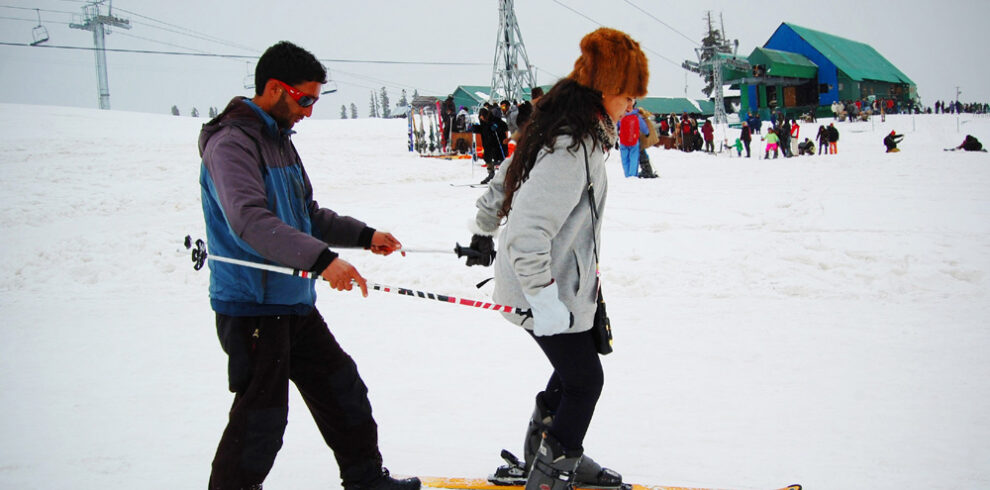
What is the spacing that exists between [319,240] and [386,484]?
1124mm

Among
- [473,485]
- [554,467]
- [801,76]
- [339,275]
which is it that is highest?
[801,76]

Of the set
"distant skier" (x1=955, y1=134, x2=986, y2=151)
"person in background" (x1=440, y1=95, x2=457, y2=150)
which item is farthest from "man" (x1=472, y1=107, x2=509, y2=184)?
"distant skier" (x1=955, y1=134, x2=986, y2=151)

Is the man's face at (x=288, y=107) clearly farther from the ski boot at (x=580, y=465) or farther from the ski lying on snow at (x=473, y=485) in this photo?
the ski lying on snow at (x=473, y=485)

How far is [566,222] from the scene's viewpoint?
6.73ft

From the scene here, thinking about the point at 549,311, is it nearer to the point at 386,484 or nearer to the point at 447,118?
the point at 386,484

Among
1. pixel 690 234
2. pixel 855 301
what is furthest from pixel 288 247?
pixel 690 234

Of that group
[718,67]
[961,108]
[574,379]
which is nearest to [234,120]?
[574,379]

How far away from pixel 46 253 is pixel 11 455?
16.8 ft

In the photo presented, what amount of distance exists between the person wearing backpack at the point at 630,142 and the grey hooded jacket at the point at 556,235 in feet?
37.1

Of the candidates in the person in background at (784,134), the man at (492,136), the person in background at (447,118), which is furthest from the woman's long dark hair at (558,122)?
the person in background at (784,134)

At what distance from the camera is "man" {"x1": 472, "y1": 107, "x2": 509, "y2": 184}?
13.8 m

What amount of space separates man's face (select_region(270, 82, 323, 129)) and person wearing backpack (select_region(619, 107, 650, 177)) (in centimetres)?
1138

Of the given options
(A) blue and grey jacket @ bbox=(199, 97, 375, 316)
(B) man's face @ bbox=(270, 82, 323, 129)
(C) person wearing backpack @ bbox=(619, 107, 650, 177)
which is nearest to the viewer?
(A) blue and grey jacket @ bbox=(199, 97, 375, 316)

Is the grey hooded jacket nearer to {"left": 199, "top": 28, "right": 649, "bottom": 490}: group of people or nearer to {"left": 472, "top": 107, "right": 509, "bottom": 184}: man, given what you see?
{"left": 199, "top": 28, "right": 649, "bottom": 490}: group of people
